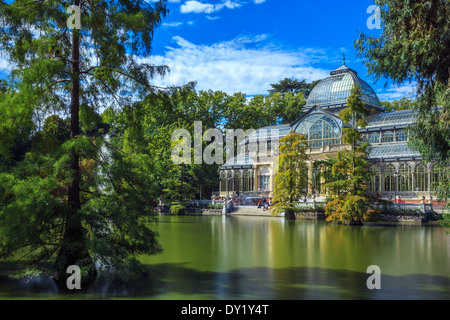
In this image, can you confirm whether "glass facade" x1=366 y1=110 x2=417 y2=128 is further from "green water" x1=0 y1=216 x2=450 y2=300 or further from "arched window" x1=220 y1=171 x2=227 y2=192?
"green water" x1=0 y1=216 x2=450 y2=300

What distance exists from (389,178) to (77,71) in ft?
94.6

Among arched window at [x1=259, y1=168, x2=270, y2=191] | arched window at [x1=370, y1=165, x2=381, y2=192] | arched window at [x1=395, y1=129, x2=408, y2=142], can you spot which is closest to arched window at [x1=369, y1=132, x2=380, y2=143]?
arched window at [x1=395, y1=129, x2=408, y2=142]

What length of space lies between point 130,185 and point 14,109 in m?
2.97

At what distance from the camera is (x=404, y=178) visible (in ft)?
105

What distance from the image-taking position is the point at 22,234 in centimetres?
802

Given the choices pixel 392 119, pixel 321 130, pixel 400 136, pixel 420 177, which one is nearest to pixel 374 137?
pixel 392 119

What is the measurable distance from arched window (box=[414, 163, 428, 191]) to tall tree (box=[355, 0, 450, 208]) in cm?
2034

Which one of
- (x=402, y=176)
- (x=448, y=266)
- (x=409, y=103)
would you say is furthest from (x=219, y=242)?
(x=409, y=103)

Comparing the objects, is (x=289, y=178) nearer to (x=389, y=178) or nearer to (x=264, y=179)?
(x=389, y=178)

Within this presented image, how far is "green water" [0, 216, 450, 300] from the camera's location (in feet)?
27.4

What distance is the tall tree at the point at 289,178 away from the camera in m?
28.6
